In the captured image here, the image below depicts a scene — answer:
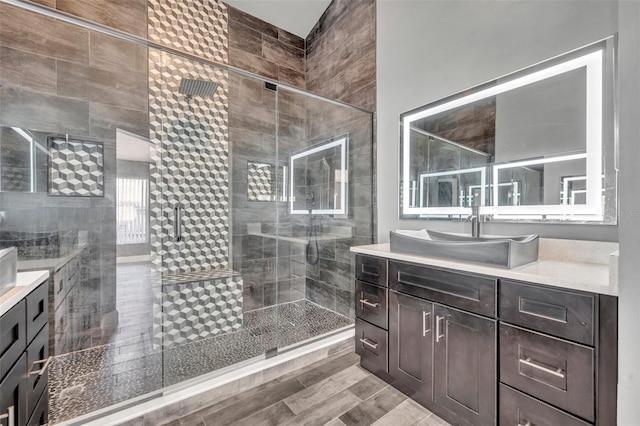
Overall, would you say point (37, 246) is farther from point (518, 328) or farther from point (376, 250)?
point (518, 328)

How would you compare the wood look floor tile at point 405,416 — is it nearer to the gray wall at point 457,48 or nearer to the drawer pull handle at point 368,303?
the drawer pull handle at point 368,303

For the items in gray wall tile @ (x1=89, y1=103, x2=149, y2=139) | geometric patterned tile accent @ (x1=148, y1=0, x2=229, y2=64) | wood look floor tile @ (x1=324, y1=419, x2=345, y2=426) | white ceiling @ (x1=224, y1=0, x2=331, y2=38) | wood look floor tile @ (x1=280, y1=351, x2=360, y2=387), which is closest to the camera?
wood look floor tile @ (x1=324, y1=419, x2=345, y2=426)

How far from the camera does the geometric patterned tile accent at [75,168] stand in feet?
6.92

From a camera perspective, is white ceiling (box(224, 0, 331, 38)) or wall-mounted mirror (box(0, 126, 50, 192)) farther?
white ceiling (box(224, 0, 331, 38))

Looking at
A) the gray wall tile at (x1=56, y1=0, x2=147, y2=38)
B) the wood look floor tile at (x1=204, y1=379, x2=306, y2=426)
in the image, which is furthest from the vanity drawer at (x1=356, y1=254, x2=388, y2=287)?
the gray wall tile at (x1=56, y1=0, x2=147, y2=38)

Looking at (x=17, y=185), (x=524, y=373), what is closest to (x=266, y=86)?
(x=17, y=185)

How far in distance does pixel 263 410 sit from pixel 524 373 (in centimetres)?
132

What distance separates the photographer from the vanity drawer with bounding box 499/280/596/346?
1009 mm

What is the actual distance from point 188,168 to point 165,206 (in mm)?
391

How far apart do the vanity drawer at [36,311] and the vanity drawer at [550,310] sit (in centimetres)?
193

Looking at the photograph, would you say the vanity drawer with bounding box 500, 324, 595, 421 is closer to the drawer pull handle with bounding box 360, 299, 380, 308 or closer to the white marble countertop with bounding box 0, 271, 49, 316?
the drawer pull handle with bounding box 360, 299, 380, 308

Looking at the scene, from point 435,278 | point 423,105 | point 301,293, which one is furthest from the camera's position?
point 301,293

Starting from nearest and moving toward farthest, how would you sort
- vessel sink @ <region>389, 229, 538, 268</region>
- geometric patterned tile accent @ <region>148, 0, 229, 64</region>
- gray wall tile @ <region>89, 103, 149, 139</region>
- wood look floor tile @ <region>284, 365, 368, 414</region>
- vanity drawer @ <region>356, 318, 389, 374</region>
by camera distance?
vessel sink @ <region>389, 229, 538, 268</region> → wood look floor tile @ <region>284, 365, 368, 414</region> → vanity drawer @ <region>356, 318, 389, 374</region> → gray wall tile @ <region>89, 103, 149, 139</region> → geometric patterned tile accent @ <region>148, 0, 229, 64</region>

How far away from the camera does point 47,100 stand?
2.04m
